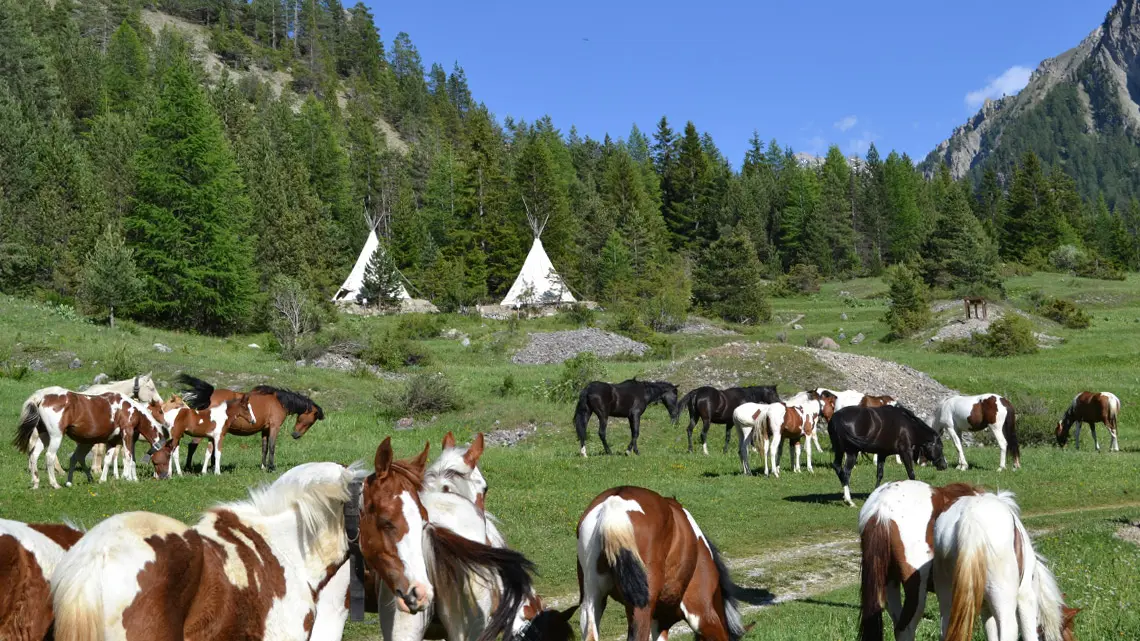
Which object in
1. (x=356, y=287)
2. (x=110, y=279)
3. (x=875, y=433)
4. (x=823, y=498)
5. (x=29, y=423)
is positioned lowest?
(x=823, y=498)

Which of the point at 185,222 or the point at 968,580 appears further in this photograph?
the point at 185,222

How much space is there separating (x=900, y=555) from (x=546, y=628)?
303 centimetres

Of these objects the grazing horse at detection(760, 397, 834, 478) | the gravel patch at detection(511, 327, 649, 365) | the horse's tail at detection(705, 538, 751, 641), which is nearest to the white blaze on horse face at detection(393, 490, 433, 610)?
the horse's tail at detection(705, 538, 751, 641)

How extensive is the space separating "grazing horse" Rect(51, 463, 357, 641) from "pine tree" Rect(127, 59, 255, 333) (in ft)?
152

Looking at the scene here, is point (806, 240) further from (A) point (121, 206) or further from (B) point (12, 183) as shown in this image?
(B) point (12, 183)

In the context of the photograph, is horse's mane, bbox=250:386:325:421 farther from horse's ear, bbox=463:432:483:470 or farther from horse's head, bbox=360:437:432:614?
horse's head, bbox=360:437:432:614

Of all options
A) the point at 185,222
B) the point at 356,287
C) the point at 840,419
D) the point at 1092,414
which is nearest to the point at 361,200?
the point at 356,287

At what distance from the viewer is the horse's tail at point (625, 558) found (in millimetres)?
6211

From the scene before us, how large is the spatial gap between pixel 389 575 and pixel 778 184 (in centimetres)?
11854

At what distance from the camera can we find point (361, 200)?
100m

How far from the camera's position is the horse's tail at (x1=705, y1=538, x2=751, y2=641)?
6582mm

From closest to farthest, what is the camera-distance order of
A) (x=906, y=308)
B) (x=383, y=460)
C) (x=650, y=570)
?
(x=383, y=460)
(x=650, y=570)
(x=906, y=308)

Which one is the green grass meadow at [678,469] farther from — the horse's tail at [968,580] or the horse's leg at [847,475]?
the horse's tail at [968,580]

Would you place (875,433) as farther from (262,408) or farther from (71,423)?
(71,423)
